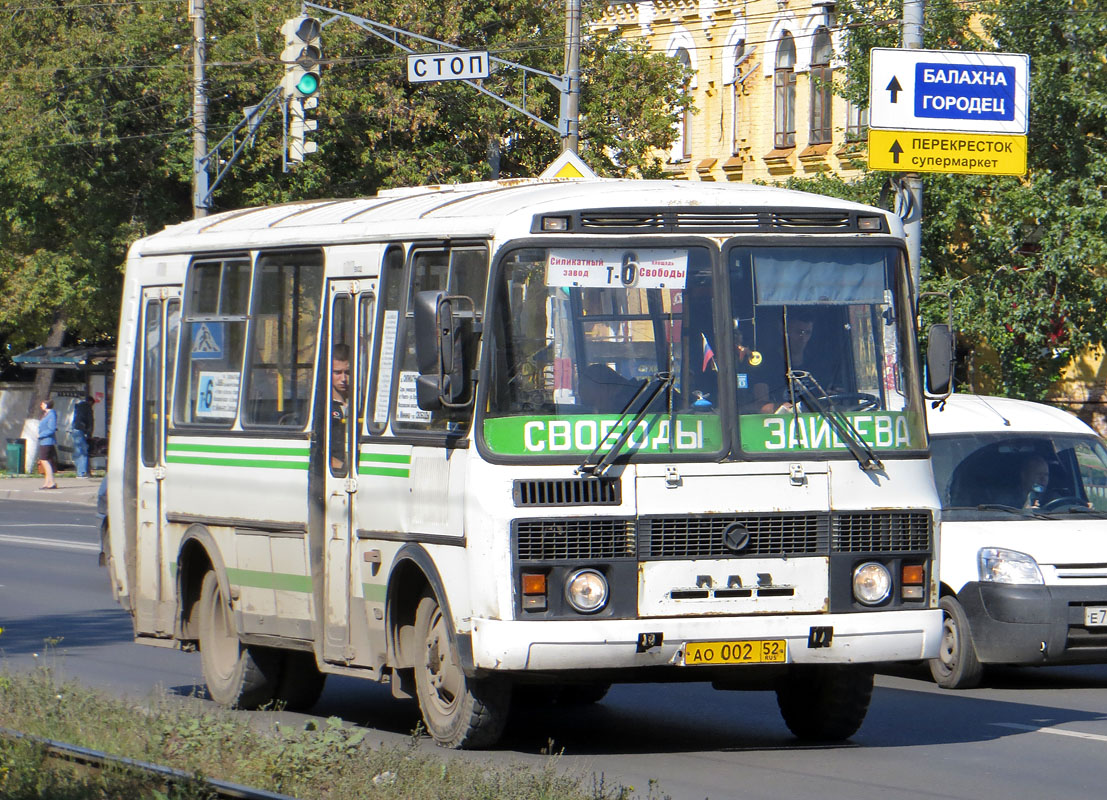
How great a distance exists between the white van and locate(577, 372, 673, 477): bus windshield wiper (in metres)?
3.63

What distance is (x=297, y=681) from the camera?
11688 millimetres

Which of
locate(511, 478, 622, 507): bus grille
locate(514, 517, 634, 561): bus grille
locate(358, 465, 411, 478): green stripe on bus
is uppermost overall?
locate(358, 465, 411, 478): green stripe on bus

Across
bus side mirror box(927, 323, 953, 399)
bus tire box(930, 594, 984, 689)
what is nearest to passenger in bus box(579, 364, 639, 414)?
bus side mirror box(927, 323, 953, 399)

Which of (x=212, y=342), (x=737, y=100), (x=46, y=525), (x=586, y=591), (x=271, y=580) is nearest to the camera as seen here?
(x=586, y=591)

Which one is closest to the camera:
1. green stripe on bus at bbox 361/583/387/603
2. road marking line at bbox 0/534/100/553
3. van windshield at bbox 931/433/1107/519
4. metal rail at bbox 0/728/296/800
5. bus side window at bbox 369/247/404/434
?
metal rail at bbox 0/728/296/800

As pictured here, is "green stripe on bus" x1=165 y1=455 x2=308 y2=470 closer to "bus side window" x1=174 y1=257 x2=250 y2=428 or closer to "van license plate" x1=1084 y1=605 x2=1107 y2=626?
"bus side window" x1=174 y1=257 x2=250 y2=428

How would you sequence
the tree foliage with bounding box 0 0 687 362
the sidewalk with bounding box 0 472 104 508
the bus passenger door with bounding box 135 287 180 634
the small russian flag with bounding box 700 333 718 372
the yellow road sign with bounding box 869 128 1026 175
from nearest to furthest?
the small russian flag with bounding box 700 333 718 372 → the bus passenger door with bounding box 135 287 180 634 → the yellow road sign with bounding box 869 128 1026 175 → the tree foliage with bounding box 0 0 687 362 → the sidewalk with bounding box 0 472 104 508

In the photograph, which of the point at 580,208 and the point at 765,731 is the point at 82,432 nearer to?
the point at 765,731

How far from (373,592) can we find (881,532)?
2516 millimetres

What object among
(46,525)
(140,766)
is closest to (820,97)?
(46,525)

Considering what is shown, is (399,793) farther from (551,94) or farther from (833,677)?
(551,94)

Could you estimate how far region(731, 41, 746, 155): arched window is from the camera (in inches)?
1619

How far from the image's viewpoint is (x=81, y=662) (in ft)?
45.3

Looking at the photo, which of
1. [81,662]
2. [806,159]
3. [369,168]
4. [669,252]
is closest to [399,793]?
[669,252]
